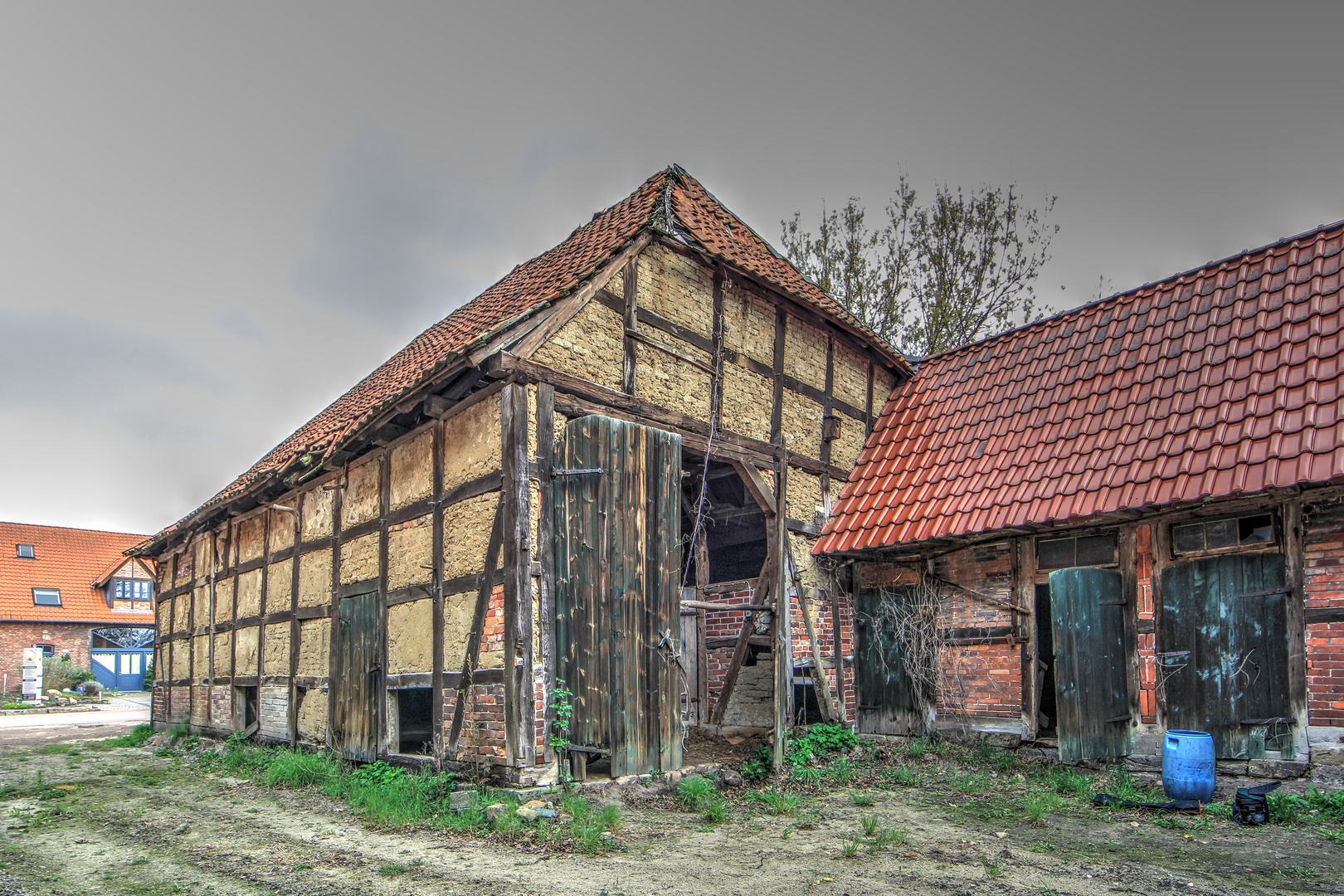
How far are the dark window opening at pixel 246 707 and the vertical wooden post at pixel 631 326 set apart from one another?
25.8 ft

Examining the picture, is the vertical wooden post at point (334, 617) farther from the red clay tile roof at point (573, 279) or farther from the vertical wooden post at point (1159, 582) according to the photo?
the vertical wooden post at point (1159, 582)

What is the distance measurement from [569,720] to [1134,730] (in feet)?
17.5

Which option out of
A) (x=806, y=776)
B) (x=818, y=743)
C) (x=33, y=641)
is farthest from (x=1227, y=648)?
(x=33, y=641)

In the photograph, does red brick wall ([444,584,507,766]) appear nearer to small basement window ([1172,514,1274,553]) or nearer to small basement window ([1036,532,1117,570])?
small basement window ([1036,532,1117,570])

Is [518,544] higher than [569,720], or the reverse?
[518,544]

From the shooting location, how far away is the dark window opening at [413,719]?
8.84m

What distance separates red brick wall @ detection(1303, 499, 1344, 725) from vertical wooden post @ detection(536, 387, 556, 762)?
6263 millimetres

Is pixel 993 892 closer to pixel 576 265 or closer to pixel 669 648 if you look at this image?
pixel 669 648

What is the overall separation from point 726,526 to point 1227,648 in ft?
19.2

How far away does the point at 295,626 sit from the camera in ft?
35.1

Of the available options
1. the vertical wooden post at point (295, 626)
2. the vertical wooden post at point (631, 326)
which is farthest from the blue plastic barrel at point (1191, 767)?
the vertical wooden post at point (295, 626)

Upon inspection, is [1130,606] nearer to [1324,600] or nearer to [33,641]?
[1324,600]

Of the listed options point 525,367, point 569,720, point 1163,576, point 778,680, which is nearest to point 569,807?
point 569,720

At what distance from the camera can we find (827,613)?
33.6 feet
